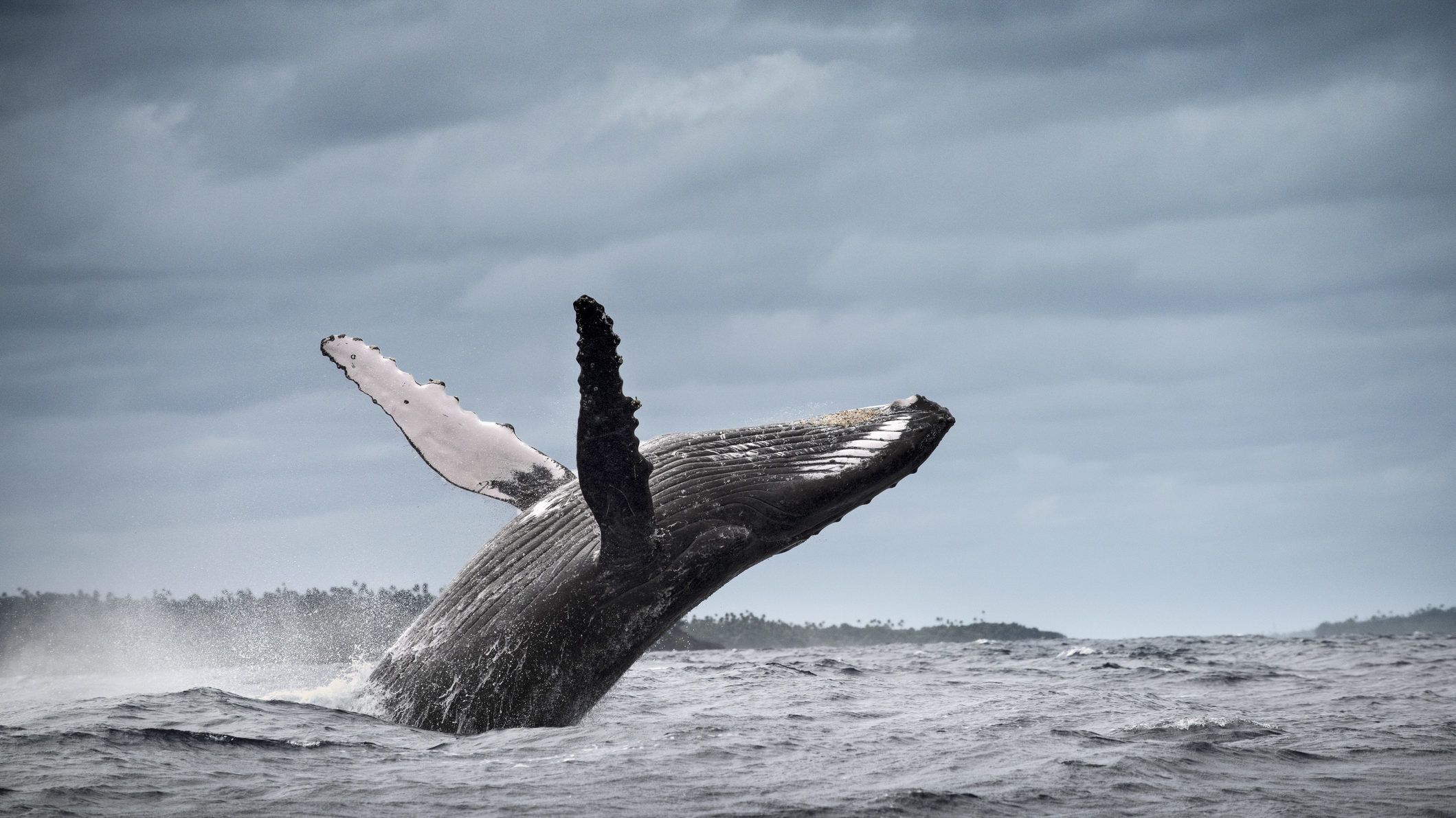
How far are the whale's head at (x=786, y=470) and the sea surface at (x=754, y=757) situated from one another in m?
1.29

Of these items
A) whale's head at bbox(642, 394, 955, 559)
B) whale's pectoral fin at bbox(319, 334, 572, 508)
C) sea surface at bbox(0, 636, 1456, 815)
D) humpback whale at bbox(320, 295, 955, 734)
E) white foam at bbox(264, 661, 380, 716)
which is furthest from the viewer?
whale's pectoral fin at bbox(319, 334, 572, 508)

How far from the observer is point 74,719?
794 centimetres

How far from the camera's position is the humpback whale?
22.3ft

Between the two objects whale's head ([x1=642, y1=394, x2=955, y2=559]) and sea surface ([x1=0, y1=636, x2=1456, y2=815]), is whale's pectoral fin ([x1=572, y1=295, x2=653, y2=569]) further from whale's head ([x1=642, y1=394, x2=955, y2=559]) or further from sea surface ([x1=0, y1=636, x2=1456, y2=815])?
sea surface ([x1=0, y1=636, x2=1456, y2=815])

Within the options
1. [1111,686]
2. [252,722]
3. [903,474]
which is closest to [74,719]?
[252,722]

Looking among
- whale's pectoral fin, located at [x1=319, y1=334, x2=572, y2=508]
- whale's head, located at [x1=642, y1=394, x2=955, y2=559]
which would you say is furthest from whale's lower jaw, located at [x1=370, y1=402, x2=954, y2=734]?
whale's pectoral fin, located at [x1=319, y1=334, x2=572, y2=508]

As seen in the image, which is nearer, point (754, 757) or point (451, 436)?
point (754, 757)

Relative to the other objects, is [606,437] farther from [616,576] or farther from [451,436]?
[451,436]

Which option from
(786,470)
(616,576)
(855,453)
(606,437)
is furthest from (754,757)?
(606,437)

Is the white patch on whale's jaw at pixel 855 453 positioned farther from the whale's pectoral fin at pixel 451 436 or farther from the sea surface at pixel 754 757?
the whale's pectoral fin at pixel 451 436

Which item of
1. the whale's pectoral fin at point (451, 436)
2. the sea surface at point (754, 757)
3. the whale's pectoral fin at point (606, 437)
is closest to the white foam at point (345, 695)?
the sea surface at point (754, 757)

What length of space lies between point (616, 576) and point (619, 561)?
108 millimetres

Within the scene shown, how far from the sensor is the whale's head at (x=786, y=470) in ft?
22.8

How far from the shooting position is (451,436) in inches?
318
